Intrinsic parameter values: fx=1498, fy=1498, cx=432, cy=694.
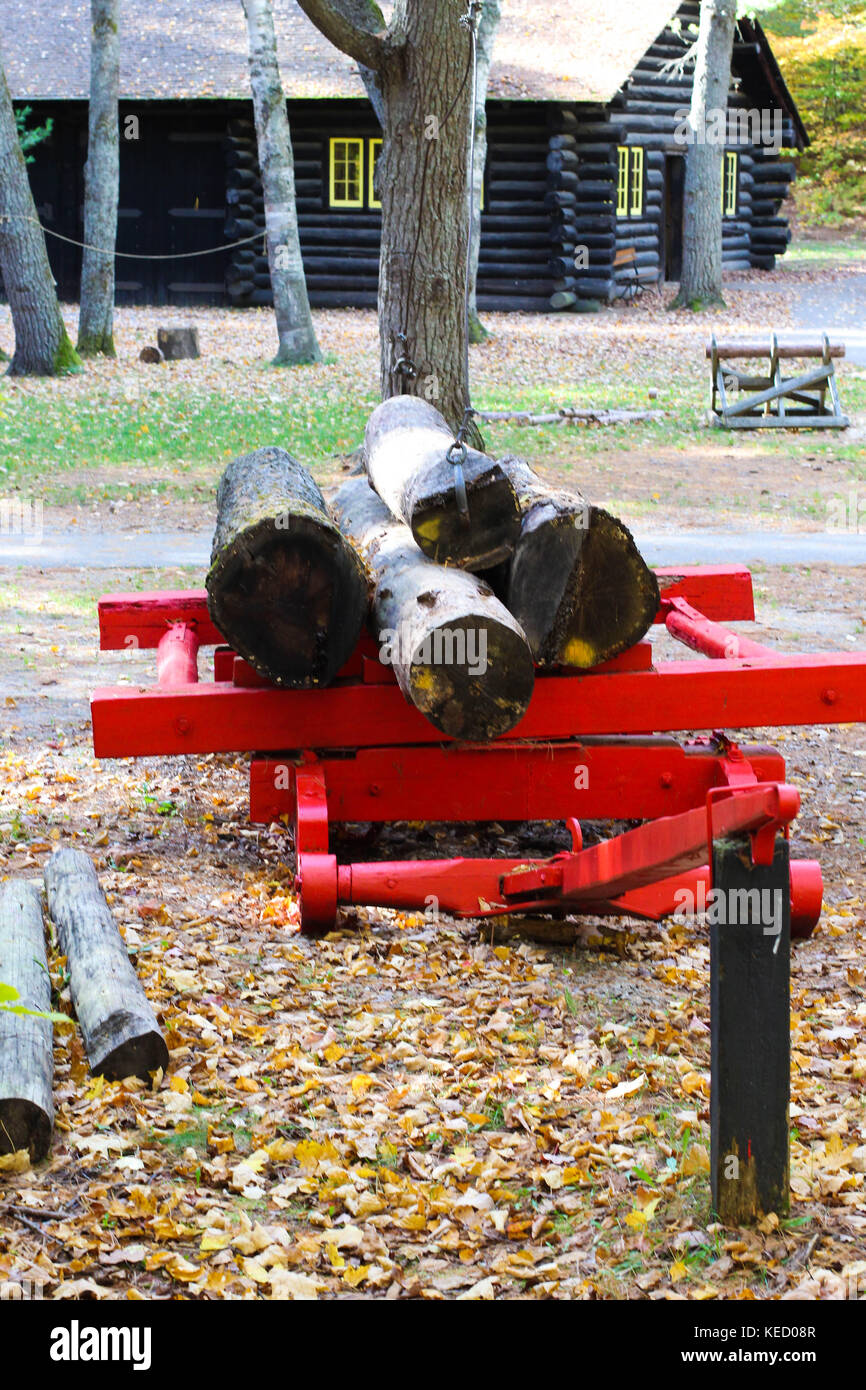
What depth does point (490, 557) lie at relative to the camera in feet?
17.6

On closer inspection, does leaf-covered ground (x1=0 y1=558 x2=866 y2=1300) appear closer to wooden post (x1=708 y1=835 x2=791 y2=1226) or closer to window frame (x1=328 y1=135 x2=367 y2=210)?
wooden post (x1=708 y1=835 x2=791 y2=1226)

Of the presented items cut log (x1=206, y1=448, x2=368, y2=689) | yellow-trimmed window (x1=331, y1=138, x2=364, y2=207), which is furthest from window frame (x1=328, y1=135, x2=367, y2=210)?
cut log (x1=206, y1=448, x2=368, y2=689)

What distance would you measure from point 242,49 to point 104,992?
28.8m

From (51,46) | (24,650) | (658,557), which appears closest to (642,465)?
(658,557)

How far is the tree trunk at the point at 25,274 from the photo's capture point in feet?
58.3

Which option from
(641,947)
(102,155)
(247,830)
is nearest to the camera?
(641,947)

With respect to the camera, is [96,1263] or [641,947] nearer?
[96,1263]

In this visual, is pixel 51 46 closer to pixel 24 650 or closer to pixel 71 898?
pixel 24 650

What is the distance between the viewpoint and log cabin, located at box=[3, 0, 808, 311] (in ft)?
92.6

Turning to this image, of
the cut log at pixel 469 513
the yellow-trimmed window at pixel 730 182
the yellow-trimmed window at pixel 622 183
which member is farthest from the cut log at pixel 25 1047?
the yellow-trimmed window at pixel 730 182

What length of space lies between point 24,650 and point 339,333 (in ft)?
55.4
